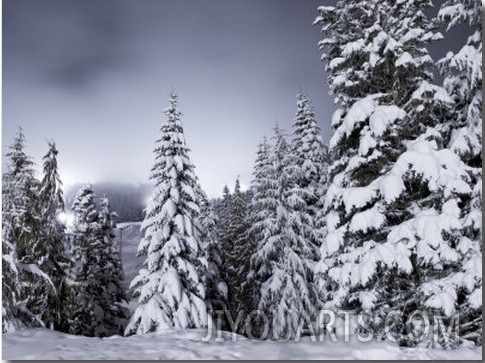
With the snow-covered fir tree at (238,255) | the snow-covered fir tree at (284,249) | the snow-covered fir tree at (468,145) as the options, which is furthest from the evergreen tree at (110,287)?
the snow-covered fir tree at (468,145)

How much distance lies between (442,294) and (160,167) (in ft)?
44.6

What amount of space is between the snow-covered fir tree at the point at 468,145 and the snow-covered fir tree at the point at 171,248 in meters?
11.2

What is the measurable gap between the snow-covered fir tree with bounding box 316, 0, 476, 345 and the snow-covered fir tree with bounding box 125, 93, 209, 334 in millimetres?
7301

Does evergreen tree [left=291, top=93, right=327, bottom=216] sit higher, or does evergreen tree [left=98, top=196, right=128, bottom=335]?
evergreen tree [left=291, top=93, right=327, bottom=216]

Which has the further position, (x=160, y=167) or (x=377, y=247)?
(x=160, y=167)

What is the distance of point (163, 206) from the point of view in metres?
18.9

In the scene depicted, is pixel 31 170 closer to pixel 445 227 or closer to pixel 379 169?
pixel 379 169

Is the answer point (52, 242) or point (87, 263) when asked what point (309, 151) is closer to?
point (52, 242)

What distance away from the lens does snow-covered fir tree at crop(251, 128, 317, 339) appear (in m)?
23.6

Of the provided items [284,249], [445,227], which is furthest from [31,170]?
[445,227]

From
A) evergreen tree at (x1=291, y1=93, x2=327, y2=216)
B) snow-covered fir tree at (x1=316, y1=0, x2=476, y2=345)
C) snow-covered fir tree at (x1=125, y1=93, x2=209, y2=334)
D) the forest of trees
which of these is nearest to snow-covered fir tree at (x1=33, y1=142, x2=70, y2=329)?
the forest of trees

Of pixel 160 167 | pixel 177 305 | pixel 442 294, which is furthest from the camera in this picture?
pixel 160 167

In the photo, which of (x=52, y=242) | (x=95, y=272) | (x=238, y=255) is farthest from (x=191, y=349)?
(x=238, y=255)

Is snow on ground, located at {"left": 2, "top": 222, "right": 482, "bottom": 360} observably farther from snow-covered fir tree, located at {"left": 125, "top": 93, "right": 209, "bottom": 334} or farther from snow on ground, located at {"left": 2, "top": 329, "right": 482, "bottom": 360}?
snow-covered fir tree, located at {"left": 125, "top": 93, "right": 209, "bottom": 334}
